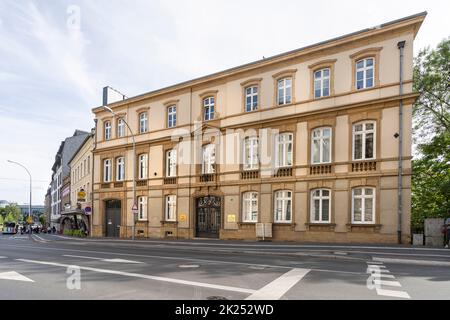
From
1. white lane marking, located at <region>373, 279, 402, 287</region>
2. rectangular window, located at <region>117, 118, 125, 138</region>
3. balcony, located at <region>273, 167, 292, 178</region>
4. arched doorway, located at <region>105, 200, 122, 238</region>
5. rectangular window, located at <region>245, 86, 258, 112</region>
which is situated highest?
rectangular window, located at <region>245, 86, 258, 112</region>

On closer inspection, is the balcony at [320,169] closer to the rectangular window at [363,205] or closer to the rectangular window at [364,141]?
the rectangular window at [364,141]

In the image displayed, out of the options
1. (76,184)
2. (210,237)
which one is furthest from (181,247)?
(76,184)

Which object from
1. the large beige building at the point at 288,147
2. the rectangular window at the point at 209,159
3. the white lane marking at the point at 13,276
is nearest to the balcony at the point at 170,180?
the large beige building at the point at 288,147

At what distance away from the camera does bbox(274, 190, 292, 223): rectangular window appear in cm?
2072

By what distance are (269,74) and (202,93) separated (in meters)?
5.36

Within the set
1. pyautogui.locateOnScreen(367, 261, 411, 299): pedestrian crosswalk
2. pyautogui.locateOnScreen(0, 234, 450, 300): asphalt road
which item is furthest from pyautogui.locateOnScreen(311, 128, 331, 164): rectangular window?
pyautogui.locateOnScreen(367, 261, 411, 299): pedestrian crosswalk

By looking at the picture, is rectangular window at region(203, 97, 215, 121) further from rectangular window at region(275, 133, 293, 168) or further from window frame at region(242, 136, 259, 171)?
rectangular window at region(275, 133, 293, 168)

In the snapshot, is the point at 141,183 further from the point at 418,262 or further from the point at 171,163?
the point at 418,262

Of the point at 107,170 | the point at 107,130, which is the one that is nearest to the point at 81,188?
the point at 107,170

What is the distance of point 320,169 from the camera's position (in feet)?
64.4

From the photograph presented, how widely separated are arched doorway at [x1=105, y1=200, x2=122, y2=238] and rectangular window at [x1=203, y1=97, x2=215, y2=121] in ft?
36.5

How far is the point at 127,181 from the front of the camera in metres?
29.4
